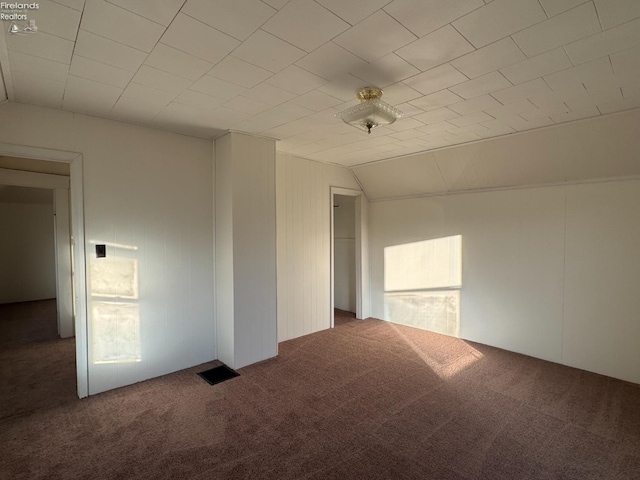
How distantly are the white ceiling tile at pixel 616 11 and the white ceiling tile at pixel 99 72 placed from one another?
266 cm

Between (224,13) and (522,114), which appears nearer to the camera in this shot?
(224,13)

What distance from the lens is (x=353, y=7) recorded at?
144cm

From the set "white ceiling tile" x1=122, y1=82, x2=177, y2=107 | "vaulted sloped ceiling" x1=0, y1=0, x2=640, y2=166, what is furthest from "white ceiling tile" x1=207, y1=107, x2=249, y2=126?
"white ceiling tile" x1=122, y1=82, x2=177, y2=107

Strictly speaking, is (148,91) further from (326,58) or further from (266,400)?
(266,400)

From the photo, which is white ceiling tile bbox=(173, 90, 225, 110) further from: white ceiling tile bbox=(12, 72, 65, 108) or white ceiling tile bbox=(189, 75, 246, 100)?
white ceiling tile bbox=(12, 72, 65, 108)

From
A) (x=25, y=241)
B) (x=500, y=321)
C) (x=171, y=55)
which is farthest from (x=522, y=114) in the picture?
(x=25, y=241)

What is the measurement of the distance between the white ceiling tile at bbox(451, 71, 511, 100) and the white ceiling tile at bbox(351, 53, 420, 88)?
454mm

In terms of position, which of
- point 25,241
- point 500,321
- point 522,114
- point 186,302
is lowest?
point 500,321

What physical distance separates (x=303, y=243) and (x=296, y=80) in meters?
2.59

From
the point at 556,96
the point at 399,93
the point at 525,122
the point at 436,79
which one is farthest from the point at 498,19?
the point at 525,122

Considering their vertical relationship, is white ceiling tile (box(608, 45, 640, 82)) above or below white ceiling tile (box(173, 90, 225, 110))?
below

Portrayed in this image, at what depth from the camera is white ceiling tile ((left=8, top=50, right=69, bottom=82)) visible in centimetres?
187

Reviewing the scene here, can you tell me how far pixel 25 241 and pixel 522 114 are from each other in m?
9.25

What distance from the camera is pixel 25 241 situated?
6.75m
